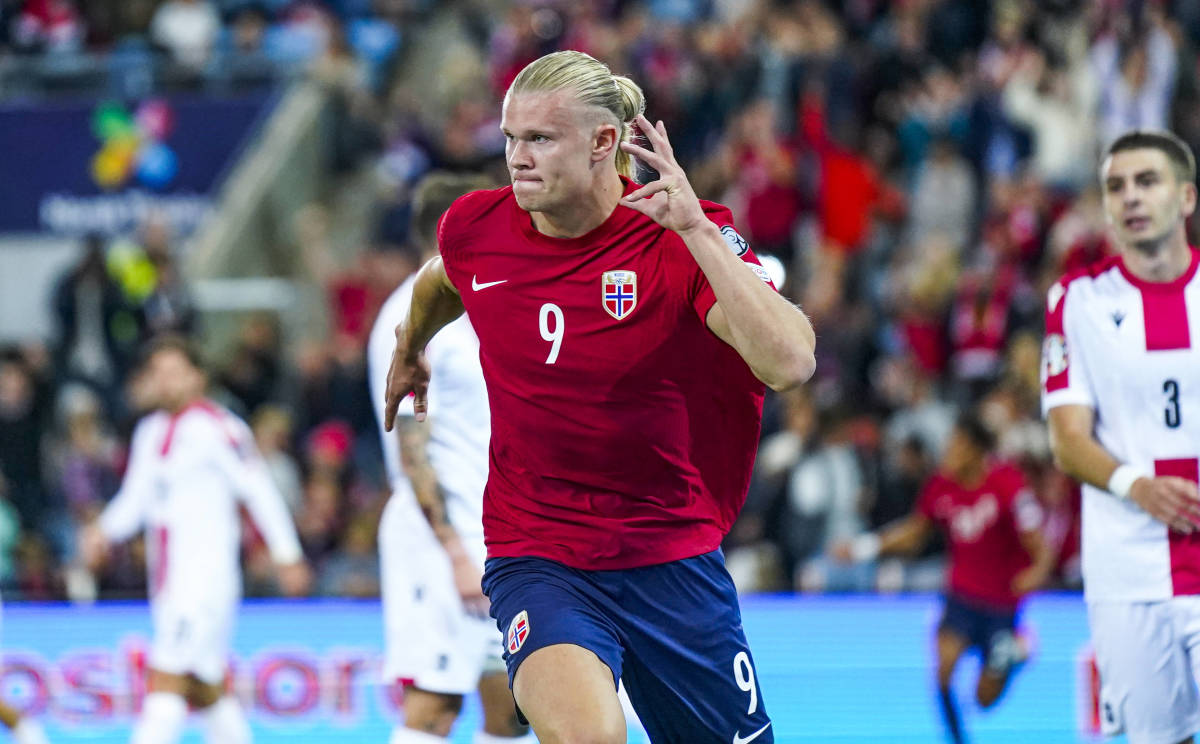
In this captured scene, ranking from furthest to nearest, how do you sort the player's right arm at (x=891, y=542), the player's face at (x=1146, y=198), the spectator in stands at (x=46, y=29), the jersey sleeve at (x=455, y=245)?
the spectator in stands at (x=46, y=29) < the player's right arm at (x=891, y=542) < the player's face at (x=1146, y=198) < the jersey sleeve at (x=455, y=245)

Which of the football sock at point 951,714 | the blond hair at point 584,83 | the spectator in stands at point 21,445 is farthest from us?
the spectator in stands at point 21,445

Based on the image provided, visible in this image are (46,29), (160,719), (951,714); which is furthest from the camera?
(46,29)

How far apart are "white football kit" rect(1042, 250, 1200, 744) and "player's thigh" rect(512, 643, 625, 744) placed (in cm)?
223

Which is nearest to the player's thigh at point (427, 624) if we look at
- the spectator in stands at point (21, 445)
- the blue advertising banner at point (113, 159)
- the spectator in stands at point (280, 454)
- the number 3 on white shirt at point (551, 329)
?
the number 3 on white shirt at point (551, 329)

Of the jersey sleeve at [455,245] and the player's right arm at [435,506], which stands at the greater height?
the jersey sleeve at [455,245]

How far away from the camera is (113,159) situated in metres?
17.6

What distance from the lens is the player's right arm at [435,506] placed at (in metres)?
6.18

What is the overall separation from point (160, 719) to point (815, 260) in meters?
7.68

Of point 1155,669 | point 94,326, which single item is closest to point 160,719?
point 1155,669

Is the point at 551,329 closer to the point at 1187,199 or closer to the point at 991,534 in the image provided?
the point at 1187,199

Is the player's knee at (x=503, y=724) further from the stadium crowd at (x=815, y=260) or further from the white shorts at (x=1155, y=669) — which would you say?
the stadium crowd at (x=815, y=260)

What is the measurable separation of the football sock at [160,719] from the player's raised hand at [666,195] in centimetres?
460

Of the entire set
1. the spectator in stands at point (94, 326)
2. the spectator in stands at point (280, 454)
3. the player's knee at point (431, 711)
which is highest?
the spectator in stands at point (94, 326)

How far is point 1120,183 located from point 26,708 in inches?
272
